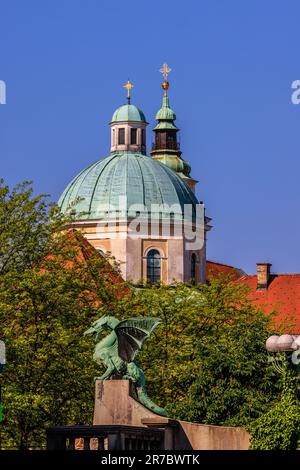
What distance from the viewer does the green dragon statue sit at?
3222 centimetres

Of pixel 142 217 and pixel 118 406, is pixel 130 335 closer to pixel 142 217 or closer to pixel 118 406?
pixel 118 406

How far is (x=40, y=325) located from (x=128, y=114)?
51637 mm

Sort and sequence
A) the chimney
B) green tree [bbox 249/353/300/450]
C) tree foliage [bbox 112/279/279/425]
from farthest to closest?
the chimney → tree foliage [bbox 112/279/279/425] → green tree [bbox 249/353/300/450]

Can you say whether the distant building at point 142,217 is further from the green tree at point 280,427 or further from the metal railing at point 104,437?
the metal railing at point 104,437

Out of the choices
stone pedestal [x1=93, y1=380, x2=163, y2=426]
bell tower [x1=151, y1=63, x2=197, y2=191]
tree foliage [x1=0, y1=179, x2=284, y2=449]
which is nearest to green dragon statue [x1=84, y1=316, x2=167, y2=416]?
stone pedestal [x1=93, y1=380, x2=163, y2=426]

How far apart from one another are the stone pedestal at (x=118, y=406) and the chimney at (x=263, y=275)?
7112 centimetres

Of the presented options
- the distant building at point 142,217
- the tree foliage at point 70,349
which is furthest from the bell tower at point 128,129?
the tree foliage at point 70,349

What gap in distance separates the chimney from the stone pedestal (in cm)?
7112

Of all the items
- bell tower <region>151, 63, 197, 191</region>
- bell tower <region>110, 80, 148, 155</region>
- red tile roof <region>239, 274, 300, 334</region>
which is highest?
bell tower <region>151, 63, 197, 191</region>

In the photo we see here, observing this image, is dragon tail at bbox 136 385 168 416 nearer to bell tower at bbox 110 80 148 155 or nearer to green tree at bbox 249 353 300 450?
green tree at bbox 249 353 300 450

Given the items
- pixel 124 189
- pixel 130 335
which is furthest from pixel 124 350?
pixel 124 189

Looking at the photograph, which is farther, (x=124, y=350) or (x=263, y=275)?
(x=263, y=275)

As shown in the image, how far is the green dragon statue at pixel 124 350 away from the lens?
32219mm

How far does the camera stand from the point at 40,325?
153 ft
